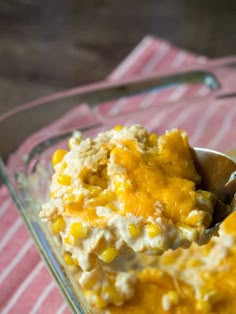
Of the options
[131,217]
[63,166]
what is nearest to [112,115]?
[63,166]

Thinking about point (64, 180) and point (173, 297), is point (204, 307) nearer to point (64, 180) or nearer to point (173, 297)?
point (173, 297)

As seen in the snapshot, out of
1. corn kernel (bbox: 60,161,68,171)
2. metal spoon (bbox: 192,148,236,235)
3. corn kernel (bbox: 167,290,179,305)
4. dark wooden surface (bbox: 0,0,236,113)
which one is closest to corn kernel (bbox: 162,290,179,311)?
corn kernel (bbox: 167,290,179,305)

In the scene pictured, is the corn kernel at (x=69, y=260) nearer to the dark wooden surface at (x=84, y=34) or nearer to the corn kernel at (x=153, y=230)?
the corn kernel at (x=153, y=230)

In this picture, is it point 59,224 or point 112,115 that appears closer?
point 59,224

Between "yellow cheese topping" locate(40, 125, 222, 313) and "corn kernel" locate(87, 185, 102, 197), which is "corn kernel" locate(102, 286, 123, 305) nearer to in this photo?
"yellow cheese topping" locate(40, 125, 222, 313)

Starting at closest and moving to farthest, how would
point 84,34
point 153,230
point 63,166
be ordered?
1. point 153,230
2. point 63,166
3. point 84,34

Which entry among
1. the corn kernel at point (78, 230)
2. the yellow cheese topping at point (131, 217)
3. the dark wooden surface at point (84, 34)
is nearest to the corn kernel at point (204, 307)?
the yellow cheese topping at point (131, 217)

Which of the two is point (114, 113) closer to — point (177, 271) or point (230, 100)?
point (230, 100)
